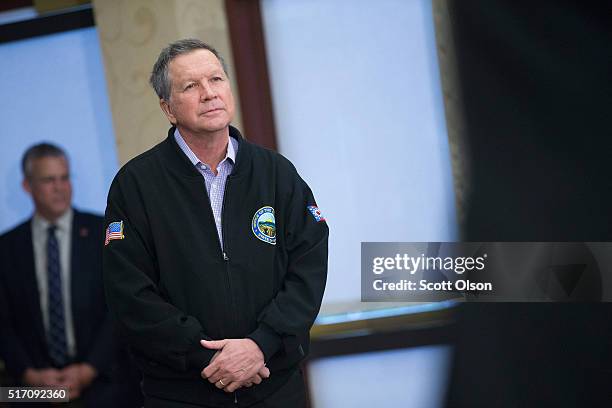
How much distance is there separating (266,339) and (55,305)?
1.57 metres

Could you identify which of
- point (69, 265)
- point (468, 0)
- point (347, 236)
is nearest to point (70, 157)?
point (69, 265)

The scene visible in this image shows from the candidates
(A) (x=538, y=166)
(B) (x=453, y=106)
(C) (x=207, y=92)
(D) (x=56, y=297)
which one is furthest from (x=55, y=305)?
(A) (x=538, y=166)

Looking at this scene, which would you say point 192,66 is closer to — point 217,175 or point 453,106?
point 217,175

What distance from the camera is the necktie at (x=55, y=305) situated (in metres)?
3.14

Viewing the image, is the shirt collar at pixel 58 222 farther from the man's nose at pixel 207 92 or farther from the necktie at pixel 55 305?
the man's nose at pixel 207 92

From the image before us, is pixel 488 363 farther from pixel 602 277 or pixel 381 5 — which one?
pixel 381 5

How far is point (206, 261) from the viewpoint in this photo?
191cm

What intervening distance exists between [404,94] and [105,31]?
120 centimetres

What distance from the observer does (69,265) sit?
10.3 feet

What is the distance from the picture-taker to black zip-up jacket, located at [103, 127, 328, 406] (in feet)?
6.19

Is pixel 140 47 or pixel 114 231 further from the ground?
pixel 140 47
